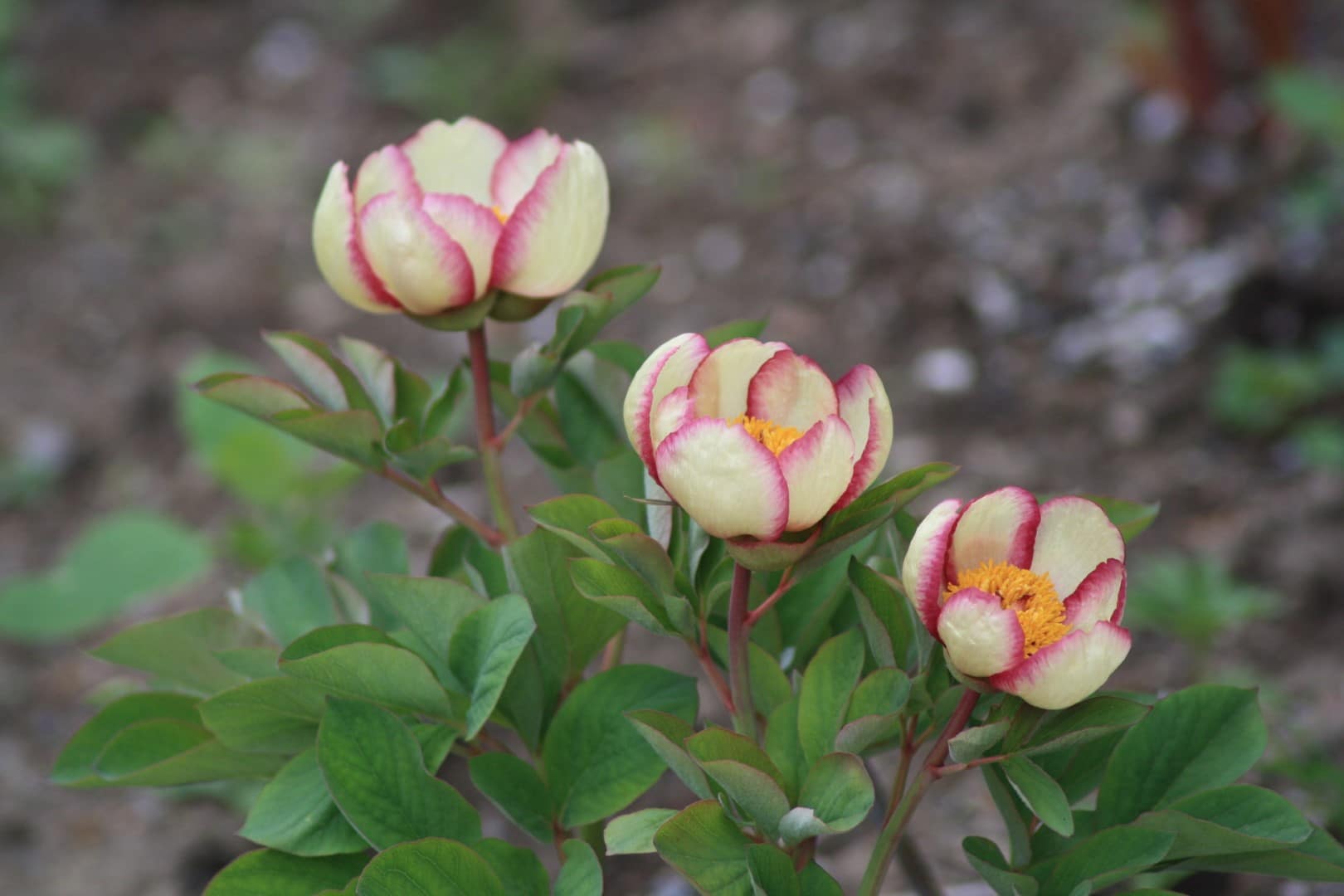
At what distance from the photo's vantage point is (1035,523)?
2.24ft

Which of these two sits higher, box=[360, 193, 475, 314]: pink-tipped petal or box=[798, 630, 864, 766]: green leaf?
box=[360, 193, 475, 314]: pink-tipped petal

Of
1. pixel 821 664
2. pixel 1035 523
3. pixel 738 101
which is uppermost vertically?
pixel 1035 523

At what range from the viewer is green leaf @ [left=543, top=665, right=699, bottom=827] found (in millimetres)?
771

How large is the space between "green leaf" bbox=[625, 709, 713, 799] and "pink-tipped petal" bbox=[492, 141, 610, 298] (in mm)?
286

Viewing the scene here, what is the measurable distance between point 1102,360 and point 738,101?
1222 millimetres

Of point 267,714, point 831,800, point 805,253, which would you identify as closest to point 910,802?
point 831,800

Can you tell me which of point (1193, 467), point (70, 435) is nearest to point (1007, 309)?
point (1193, 467)

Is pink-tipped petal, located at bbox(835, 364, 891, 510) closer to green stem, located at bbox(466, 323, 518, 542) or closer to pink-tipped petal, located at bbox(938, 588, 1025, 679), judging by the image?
pink-tipped petal, located at bbox(938, 588, 1025, 679)

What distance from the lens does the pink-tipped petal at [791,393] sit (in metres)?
0.68

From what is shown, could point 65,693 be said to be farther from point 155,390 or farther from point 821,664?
point 821,664

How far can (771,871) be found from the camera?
0.67m

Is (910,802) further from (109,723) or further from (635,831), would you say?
(109,723)

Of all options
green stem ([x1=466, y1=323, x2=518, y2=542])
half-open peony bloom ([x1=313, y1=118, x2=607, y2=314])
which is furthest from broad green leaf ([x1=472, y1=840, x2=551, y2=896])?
half-open peony bloom ([x1=313, y1=118, x2=607, y2=314])

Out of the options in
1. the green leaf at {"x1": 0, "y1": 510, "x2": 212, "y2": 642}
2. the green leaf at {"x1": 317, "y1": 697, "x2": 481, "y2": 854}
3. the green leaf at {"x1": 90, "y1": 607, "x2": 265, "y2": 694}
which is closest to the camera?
the green leaf at {"x1": 317, "y1": 697, "x2": 481, "y2": 854}
